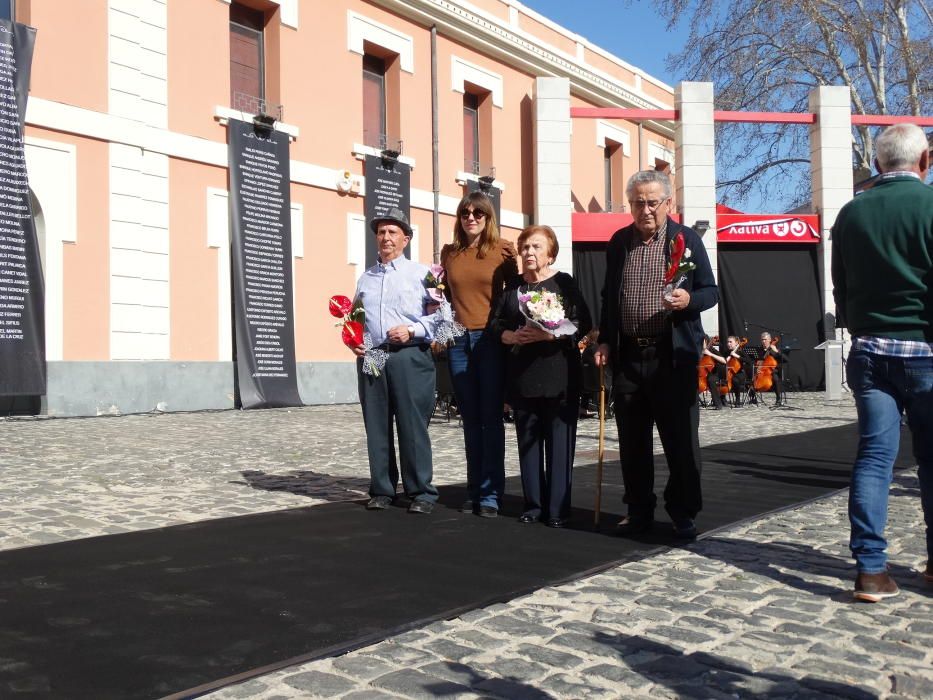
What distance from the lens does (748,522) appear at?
570 cm

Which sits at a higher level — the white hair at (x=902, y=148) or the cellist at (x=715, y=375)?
the white hair at (x=902, y=148)

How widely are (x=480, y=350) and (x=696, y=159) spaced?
18.4m

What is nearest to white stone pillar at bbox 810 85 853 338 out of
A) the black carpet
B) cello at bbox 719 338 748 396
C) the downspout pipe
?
cello at bbox 719 338 748 396

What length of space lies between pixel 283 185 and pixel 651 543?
13649 millimetres

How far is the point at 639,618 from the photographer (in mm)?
3648

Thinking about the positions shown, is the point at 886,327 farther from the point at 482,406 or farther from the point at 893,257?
the point at 482,406

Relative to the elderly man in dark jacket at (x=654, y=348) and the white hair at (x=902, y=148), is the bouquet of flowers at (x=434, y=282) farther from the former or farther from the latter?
the white hair at (x=902, y=148)

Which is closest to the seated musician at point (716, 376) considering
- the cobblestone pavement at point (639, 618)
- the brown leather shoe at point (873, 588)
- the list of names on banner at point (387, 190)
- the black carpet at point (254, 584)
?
the list of names on banner at point (387, 190)

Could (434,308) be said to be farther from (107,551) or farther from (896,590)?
(896,590)

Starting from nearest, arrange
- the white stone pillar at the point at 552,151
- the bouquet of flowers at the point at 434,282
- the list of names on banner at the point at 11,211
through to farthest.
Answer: the bouquet of flowers at the point at 434,282 < the list of names on banner at the point at 11,211 < the white stone pillar at the point at 552,151

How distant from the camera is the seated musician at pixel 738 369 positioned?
18484mm

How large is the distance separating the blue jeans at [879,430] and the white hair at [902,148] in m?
0.76

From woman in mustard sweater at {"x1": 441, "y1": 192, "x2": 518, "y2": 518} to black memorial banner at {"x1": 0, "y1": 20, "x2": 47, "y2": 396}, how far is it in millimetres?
9208

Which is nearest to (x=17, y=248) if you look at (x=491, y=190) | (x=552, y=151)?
(x=491, y=190)
